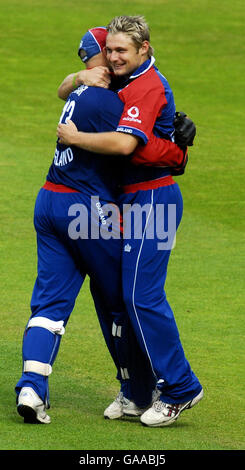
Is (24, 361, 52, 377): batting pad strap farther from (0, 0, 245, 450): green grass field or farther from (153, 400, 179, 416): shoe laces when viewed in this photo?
(153, 400, 179, 416): shoe laces

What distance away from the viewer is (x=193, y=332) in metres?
7.44

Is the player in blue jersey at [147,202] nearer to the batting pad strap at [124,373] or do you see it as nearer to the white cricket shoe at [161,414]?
the white cricket shoe at [161,414]

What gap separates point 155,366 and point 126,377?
0.29 m

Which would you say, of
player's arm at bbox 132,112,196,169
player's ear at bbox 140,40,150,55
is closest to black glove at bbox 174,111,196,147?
player's arm at bbox 132,112,196,169

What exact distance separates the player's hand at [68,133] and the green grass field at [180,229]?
1.40 metres

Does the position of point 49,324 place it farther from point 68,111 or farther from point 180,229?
point 180,229

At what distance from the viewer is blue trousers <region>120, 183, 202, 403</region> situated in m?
5.44

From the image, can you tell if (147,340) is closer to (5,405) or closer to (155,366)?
(155,366)

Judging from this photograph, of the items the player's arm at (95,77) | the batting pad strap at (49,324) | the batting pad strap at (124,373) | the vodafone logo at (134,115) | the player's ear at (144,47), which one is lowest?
the batting pad strap at (124,373)

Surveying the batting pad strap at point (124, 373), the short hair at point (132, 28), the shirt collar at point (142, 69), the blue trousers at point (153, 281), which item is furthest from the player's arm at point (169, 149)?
the batting pad strap at point (124, 373)

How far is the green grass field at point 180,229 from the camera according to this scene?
5.50 metres

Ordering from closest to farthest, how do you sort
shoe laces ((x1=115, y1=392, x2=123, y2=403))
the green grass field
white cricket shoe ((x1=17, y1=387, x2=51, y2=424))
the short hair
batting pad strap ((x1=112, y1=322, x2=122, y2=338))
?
white cricket shoe ((x1=17, y1=387, x2=51, y2=424)) < the short hair < the green grass field < batting pad strap ((x1=112, y1=322, x2=122, y2=338)) < shoe laces ((x1=115, y1=392, x2=123, y2=403))
